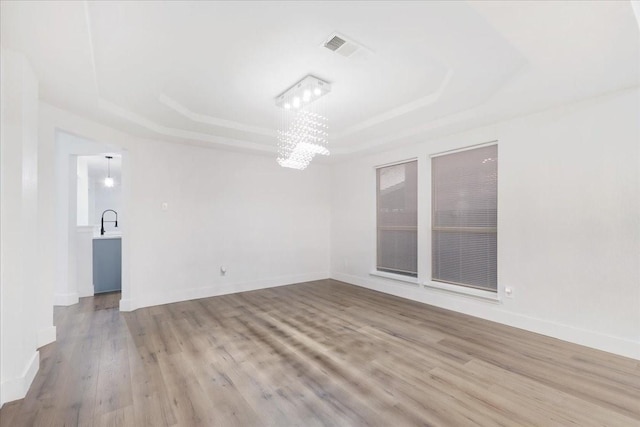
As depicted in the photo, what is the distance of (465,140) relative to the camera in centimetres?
395

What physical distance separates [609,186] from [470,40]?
2.10 m

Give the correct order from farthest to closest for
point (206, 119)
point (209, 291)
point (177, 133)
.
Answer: point (209, 291) → point (177, 133) → point (206, 119)

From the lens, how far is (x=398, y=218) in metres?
5.07

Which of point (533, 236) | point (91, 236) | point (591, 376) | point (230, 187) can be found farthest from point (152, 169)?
point (591, 376)

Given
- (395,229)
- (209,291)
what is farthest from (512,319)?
(209,291)

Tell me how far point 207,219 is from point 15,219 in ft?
8.90

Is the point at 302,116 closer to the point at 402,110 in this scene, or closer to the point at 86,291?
the point at 402,110

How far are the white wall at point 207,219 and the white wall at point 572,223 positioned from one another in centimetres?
303

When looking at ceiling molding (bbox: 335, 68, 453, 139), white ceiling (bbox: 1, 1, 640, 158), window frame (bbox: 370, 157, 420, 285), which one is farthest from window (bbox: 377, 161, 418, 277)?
white ceiling (bbox: 1, 1, 640, 158)

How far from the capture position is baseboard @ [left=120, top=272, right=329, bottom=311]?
412 cm

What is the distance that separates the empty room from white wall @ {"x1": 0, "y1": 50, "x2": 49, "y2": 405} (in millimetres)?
16

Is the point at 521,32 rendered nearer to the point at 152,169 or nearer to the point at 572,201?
the point at 572,201

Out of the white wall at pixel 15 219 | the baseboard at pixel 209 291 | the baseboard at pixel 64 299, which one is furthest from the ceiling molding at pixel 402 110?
the baseboard at pixel 64 299

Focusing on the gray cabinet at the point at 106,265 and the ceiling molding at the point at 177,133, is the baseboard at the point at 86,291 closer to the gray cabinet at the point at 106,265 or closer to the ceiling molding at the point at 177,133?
the gray cabinet at the point at 106,265
